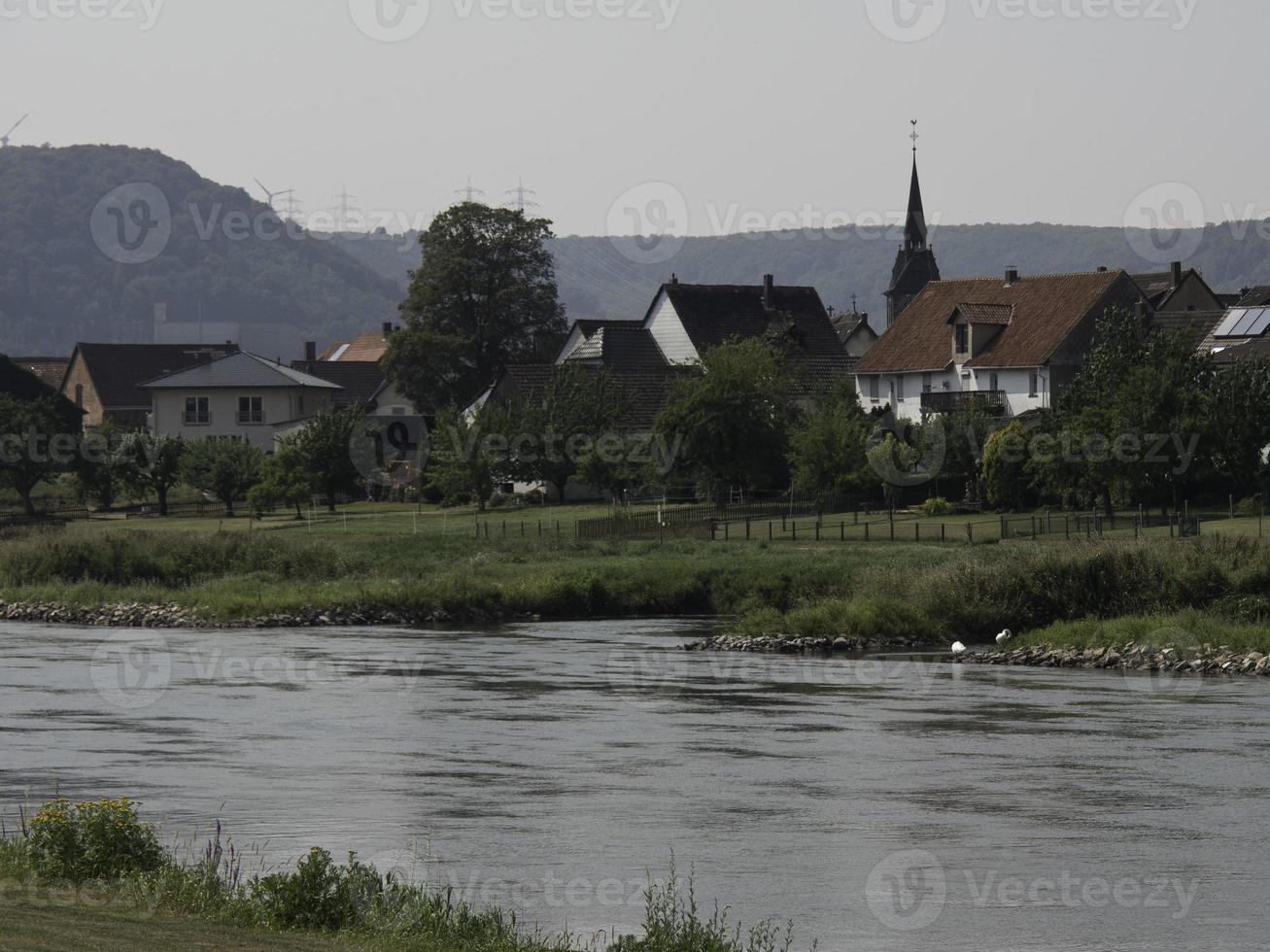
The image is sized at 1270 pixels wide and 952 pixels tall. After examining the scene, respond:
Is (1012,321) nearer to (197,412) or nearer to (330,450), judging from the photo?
(330,450)

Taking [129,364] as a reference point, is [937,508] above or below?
below

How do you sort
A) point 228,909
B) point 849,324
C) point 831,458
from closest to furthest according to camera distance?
point 228,909
point 831,458
point 849,324

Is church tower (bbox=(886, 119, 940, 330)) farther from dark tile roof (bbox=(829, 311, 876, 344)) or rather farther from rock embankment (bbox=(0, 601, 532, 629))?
rock embankment (bbox=(0, 601, 532, 629))

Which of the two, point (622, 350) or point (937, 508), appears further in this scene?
point (622, 350)

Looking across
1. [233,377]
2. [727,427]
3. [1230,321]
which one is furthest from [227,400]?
[1230,321]

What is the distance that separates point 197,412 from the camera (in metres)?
108

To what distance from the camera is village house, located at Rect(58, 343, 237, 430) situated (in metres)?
129

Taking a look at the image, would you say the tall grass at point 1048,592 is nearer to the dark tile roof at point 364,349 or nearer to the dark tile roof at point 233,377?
the dark tile roof at point 233,377

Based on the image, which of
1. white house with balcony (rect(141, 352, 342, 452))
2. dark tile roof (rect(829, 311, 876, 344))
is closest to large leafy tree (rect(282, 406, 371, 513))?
white house with balcony (rect(141, 352, 342, 452))

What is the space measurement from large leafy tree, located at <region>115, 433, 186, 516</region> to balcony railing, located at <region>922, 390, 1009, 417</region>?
117ft

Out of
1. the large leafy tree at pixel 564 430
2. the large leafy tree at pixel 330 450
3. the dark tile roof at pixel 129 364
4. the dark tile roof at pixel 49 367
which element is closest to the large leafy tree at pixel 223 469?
the large leafy tree at pixel 330 450

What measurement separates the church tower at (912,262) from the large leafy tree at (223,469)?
6707 cm

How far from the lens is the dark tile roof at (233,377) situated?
352 feet

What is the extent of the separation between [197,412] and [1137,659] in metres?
78.4
